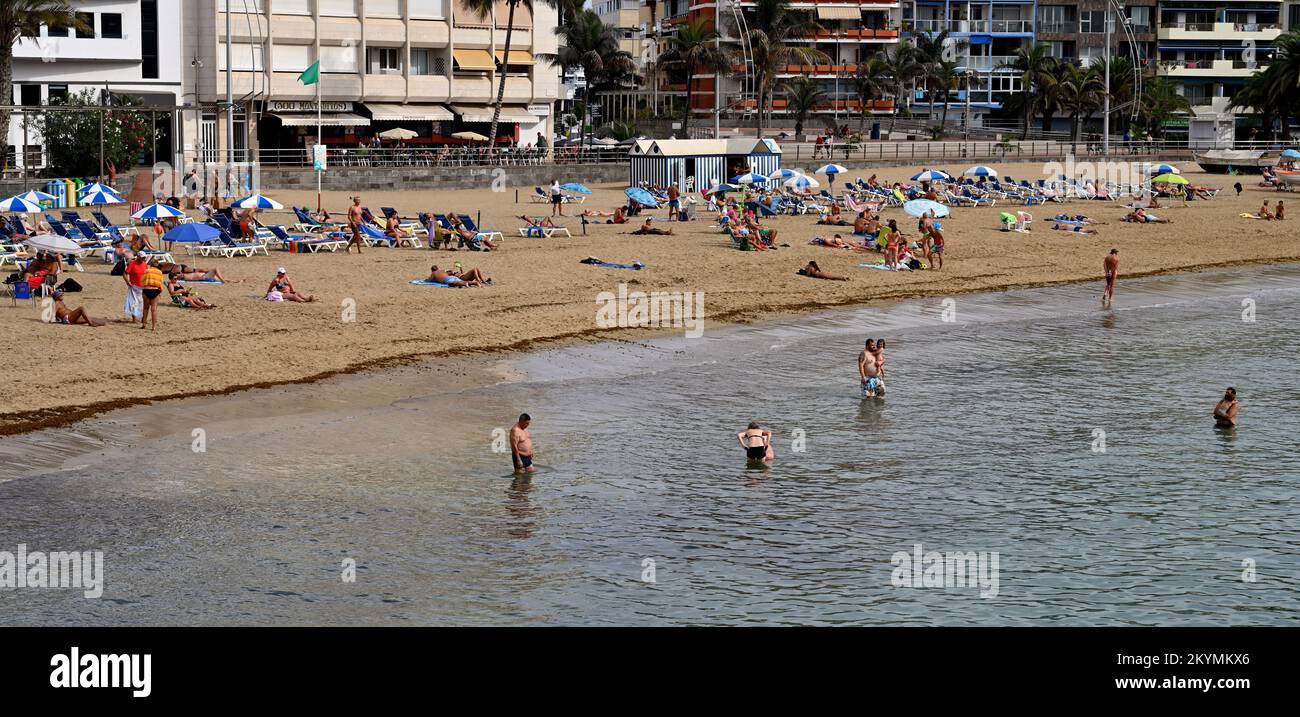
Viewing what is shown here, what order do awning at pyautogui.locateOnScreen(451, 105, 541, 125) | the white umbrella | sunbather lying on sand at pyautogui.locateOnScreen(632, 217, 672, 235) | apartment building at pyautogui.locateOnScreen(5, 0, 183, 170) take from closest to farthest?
the white umbrella < sunbather lying on sand at pyautogui.locateOnScreen(632, 217, 672, 235) < apartment building at pyautogui.locateOnScreen(5, 0, 183, 170) < awning at pyautogui.locateOnScreen(451, 105, 541, 125)

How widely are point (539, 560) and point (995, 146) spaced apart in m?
62.5

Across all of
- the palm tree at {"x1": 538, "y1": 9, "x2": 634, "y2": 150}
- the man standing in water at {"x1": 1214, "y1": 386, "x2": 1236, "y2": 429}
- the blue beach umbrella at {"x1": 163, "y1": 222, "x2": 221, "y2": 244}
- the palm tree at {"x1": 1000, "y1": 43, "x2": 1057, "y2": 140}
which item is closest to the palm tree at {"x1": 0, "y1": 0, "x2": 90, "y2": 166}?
the blue beach umbrella at {"x1": 163, "y1": 222, "x2": 221, "y2": 244}

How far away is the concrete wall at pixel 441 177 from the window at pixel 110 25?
41.9 feet

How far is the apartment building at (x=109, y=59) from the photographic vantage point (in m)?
57.7

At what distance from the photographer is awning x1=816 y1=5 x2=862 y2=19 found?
304ft

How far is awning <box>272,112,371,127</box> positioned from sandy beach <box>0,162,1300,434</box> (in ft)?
47.8

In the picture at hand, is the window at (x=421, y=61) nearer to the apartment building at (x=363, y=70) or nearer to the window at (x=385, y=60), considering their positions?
the apartment building at (x=363, y=70)

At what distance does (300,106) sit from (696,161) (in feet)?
66.1

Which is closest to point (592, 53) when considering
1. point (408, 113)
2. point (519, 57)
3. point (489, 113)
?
point (519, 57)

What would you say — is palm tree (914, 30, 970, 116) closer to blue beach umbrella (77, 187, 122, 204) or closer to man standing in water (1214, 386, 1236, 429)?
blue beach umbrella (77, 187, 122, 204)

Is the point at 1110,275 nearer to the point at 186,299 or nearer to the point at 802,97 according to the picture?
the point at 186,299

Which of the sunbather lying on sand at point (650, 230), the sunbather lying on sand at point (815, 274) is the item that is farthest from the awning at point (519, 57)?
the sunbather lying on sand at point (815, 274)

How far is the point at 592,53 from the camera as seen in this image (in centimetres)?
9331

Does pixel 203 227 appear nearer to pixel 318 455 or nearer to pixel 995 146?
pixel 318 455
